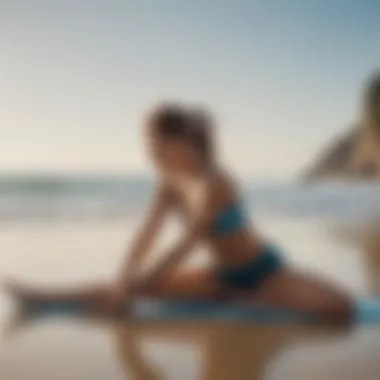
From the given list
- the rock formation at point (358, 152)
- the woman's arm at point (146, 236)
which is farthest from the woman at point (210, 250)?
the rock formation at point (358, 152)

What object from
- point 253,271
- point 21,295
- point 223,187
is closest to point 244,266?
point 253,271

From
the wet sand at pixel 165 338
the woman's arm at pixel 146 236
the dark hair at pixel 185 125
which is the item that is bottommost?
the wet sand at pixel 165 338

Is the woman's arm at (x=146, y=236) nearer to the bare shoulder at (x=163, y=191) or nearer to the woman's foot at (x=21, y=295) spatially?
the bare shoulder at (x=163, y=191)

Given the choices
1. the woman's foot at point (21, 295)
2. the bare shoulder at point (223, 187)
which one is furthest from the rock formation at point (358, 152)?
the woman's foot at point (21, 295)

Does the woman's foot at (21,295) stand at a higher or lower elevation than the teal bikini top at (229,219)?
lower

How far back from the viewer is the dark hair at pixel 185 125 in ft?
4.53

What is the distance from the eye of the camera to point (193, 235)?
137 cm

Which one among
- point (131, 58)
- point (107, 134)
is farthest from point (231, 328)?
point (131, 58)

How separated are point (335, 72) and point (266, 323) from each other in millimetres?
457

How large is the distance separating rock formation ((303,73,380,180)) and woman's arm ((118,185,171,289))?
0.25 m

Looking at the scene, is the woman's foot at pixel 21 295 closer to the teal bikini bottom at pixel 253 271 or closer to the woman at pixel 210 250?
the woman at pixel 210 250

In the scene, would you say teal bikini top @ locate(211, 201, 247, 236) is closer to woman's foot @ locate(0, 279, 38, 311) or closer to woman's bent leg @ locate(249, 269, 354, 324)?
woman's bent leg @ locate(249, 269, 354, 324)

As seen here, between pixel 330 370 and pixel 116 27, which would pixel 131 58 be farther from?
pixel 330 370

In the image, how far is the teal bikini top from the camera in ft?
4.46
